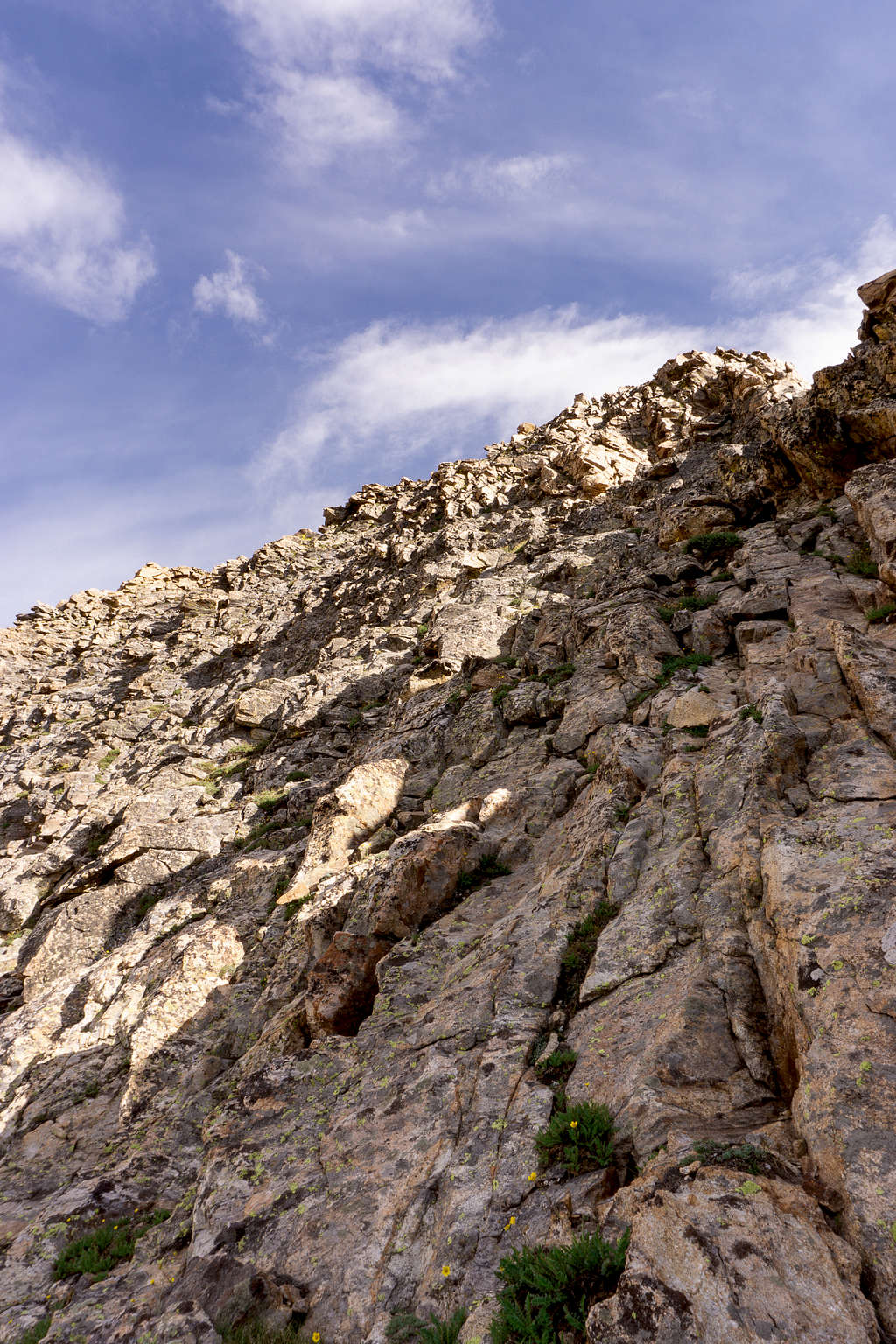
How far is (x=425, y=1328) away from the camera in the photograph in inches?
257

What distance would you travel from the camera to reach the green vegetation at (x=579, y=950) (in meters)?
10.5

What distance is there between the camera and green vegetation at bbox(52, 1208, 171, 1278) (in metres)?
10.9

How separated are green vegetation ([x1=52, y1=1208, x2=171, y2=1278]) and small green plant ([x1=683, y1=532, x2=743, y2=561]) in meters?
26.2

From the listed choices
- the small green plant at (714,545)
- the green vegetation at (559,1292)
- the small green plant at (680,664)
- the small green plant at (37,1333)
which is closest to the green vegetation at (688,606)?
the small green plant at (680,664)

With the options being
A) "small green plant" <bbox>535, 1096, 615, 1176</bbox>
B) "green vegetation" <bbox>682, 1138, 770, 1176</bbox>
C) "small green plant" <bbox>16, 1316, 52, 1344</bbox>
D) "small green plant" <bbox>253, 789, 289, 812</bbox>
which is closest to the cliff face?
"green vegetation" <bbox>682, 1138, 770, 1176</bbox>

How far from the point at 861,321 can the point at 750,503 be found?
288 inches

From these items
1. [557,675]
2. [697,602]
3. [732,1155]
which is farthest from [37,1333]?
[697,602]

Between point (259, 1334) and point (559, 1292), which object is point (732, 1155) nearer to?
point (559, 1292)

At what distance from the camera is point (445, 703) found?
85.1 feet

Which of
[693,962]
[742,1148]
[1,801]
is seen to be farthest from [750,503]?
[1,801]

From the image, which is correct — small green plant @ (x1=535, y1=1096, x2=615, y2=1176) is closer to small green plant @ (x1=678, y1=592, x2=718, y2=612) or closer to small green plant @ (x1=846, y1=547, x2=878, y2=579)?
small green plant @ (x1=846, y1=547, x2=878, y2=579)

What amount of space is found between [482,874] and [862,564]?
1391 cm

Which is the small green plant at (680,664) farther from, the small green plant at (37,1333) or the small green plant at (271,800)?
the small green plant at (271,800)

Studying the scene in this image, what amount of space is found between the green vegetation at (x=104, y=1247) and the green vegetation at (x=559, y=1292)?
26.9ft
